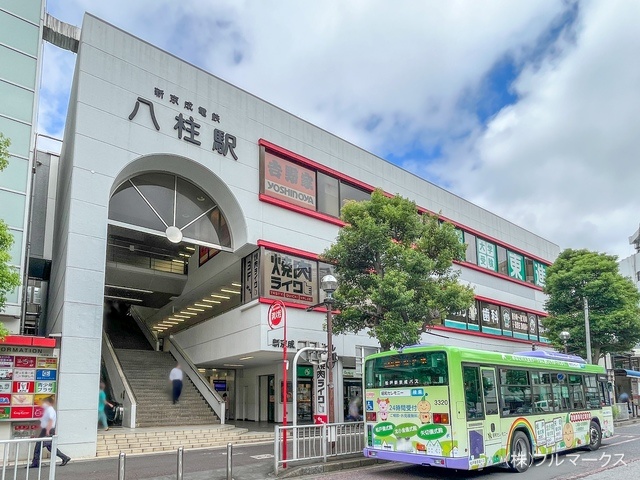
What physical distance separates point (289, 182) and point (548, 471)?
12.8 metres

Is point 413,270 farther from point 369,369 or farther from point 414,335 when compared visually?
point 369,369

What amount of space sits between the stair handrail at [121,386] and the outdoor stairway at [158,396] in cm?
44

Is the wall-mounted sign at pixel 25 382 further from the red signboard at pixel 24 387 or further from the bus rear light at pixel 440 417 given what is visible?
the bus rear light at pixel 440 417

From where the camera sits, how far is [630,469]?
11.3 m

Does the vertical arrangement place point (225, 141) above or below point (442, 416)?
above

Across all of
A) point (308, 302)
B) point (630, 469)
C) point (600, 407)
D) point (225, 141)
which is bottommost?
point (630, 469)

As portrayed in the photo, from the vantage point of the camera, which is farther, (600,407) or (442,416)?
(600,407)

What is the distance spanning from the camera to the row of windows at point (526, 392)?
35.2 ft

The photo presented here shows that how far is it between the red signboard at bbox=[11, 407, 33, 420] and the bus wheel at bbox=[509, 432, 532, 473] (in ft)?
37.8

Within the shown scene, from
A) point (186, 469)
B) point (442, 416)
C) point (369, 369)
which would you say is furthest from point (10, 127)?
point (442, 416)

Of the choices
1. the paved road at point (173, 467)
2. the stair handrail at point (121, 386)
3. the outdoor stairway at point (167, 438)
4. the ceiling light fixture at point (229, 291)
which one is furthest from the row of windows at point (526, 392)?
the ceiling light fixture at point (229, 291)

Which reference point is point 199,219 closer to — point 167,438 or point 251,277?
point 251,277

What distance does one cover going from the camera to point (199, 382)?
20562mm

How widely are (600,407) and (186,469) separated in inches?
465
